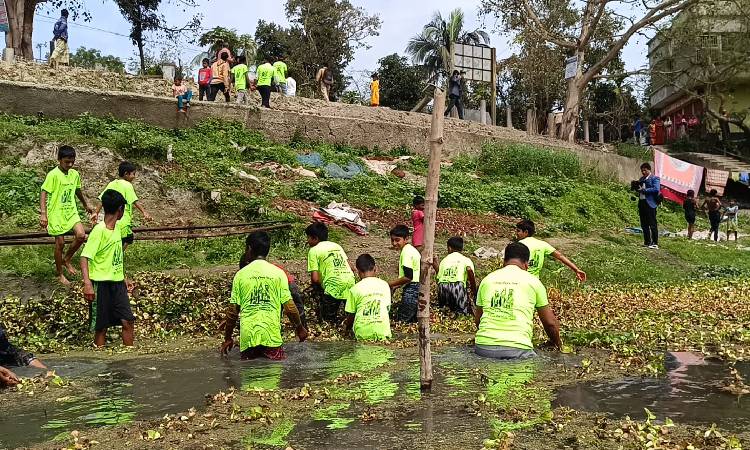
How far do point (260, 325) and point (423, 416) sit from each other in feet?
8.84

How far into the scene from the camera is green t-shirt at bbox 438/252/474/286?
11799 mm

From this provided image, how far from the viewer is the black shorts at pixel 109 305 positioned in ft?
29.7

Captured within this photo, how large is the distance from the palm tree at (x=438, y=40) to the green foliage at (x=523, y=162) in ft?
52.6

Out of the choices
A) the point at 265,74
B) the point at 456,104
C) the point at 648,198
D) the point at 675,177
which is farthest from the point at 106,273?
the point at 675,177

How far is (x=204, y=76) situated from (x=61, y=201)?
44.8 feet

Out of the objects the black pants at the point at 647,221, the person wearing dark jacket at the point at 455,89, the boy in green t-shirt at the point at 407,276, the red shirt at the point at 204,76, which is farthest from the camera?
the person wearing dark jacket at the point at 455,89

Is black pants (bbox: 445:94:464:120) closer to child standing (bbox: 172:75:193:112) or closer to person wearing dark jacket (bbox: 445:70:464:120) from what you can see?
person wearing dark jacket (bbox: 445:70:464:120)

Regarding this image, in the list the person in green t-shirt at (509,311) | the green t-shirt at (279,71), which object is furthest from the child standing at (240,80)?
the person in green t-shirt at (509,311)

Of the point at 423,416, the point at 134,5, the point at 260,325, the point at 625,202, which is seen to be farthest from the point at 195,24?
the point at 423,416

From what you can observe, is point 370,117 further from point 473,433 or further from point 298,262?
point 473,433

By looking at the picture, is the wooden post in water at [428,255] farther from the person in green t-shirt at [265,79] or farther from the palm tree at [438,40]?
the palm tree at [438,40]

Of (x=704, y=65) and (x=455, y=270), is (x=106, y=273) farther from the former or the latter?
(x=704, y=65)

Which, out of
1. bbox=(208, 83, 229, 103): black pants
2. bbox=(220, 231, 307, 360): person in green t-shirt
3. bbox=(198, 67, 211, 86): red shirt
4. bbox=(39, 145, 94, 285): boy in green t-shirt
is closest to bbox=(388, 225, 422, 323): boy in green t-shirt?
bbox=(220, 231, 307, 360): person in green t-shirt

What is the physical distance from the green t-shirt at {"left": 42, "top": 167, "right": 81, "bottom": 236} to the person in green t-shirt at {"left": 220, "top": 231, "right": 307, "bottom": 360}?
406cm
